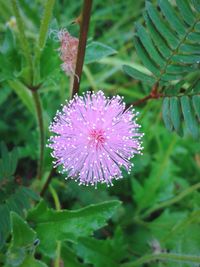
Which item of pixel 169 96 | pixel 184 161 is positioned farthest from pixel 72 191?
pixel 169 96

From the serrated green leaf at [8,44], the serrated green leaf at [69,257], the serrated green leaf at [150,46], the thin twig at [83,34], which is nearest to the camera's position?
the thin twig at [83,34]

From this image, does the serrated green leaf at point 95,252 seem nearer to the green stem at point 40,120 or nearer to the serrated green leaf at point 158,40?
the green stem at point 40,120

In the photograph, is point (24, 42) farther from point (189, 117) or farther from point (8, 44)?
point (189, 117)

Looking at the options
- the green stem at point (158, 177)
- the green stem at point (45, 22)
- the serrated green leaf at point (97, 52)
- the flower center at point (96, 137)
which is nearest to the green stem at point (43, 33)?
the green stem at point (45, 22)

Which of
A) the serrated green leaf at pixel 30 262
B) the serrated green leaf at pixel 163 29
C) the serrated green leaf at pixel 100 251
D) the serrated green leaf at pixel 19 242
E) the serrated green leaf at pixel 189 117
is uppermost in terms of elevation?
the serrated green leaf at pixel 163 29

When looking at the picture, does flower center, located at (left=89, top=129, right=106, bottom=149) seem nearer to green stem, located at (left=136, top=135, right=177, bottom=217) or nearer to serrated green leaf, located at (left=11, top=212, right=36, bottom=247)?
serrated green leaf, located at (left=11, top=212, right=36, bottom=247)

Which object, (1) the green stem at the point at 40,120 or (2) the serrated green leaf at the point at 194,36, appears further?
(1) the green stem at the point at 40,120

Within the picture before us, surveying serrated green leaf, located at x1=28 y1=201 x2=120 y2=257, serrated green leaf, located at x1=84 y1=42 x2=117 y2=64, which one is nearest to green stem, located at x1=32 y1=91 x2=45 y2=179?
serrated green leaf, located at x1=84 y1=42 x2=117 y2=64
